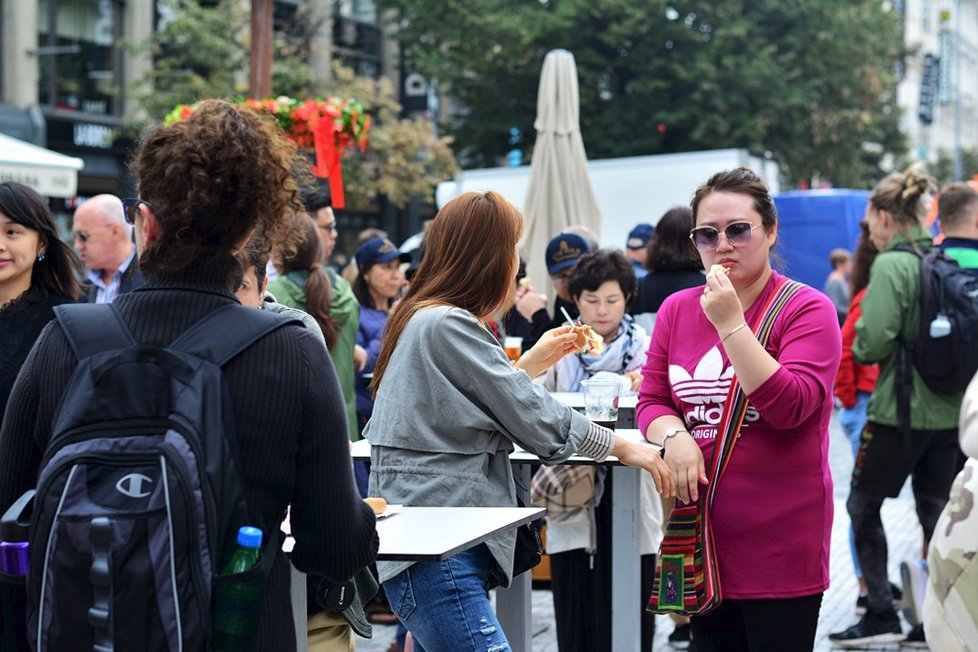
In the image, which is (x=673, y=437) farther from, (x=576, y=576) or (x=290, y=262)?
(x=290, y=262)

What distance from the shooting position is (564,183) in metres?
9.98

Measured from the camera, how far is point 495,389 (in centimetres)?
317

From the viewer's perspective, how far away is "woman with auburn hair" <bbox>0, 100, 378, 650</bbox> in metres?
2.17

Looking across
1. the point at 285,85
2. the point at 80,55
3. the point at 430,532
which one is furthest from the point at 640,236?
the point at 80,55

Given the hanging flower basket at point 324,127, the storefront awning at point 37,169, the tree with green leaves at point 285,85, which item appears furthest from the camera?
the tree with green leaves at point 285,85

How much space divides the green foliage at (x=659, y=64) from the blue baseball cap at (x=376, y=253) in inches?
747

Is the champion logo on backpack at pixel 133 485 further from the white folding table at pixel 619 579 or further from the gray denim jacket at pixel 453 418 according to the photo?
the white folding table at pixel 619 579

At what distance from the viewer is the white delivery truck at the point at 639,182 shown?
15945 millimetres

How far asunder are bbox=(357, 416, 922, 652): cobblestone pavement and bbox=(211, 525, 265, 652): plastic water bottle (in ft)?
13.4

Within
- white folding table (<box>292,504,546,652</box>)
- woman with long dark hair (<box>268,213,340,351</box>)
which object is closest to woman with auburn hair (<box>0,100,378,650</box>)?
white folding table (<box>292,504,546,652</box>)

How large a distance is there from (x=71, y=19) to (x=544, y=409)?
22.0 m

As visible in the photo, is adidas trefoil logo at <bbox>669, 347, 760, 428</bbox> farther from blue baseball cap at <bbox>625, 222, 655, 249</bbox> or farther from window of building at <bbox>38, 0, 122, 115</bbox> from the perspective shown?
window of building at <bbox>38, 0, 122, 115</bbox>

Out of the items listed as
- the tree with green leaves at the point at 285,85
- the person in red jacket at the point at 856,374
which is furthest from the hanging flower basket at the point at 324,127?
the tree with green leaves at the point at 285,85

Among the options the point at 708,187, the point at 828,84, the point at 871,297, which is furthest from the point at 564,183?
the point at 828,84
